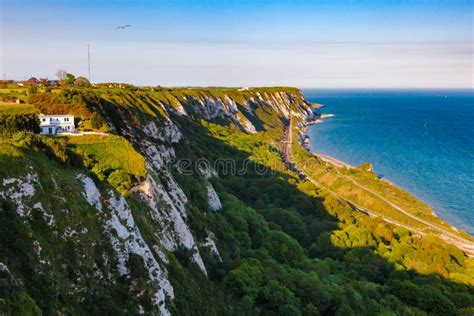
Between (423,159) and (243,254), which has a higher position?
(423,159)

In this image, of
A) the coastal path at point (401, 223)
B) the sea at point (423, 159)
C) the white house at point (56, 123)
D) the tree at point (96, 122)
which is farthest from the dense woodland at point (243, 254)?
the sea at point (423, 159)

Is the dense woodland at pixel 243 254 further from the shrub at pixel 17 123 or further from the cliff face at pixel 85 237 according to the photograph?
the shrub at pixel 17 123

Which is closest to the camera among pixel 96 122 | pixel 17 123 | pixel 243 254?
pixel 17 123

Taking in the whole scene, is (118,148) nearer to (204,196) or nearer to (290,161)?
(204,196)

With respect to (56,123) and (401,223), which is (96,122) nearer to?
(56,123)

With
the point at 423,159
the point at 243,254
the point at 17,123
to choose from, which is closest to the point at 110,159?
the point at 17,123

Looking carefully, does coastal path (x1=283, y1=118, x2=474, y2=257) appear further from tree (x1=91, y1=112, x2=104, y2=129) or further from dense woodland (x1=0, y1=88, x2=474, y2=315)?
tree (x1=91, y1=112, x2=104, y2=129)
